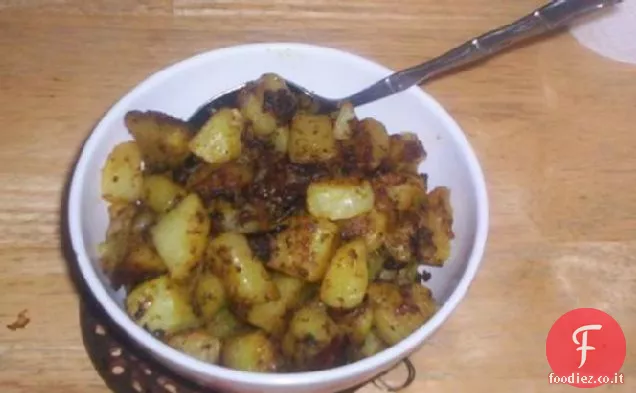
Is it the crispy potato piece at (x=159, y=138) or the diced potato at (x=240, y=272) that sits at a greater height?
the crispy potato piece at (x=159, y=138)

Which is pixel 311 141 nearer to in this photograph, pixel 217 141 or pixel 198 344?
pixel 217 141

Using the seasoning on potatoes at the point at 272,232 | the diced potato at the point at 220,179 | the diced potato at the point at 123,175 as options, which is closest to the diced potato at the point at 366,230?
the seasoning on potatoes at the point at 272,232

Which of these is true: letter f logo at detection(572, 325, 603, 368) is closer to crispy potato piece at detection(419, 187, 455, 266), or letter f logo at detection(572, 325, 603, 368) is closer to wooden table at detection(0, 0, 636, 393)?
wooden table at detection(0, 0, 636, 393)

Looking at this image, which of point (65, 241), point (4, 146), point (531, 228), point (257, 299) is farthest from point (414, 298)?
point (4, 146)

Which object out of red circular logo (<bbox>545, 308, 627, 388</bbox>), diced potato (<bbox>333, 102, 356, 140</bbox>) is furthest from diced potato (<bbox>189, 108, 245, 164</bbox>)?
red circular logo (<bbox>545, 308, 627, 388</bbox>)

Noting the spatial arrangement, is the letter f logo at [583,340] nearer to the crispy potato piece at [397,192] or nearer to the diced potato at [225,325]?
the crispy potato piece at [397,192]

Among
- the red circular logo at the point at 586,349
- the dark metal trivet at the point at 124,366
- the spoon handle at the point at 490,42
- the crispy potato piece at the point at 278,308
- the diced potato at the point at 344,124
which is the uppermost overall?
the spoon handle at the point at 490,42
